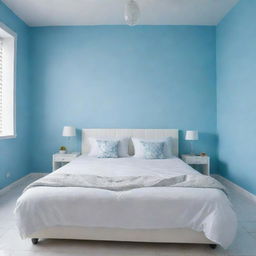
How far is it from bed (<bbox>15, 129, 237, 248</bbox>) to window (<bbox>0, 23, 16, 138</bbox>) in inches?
89.3

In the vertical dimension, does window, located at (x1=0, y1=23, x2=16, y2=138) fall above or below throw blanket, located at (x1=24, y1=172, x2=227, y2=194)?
above

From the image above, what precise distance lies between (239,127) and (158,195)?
2.34 meters

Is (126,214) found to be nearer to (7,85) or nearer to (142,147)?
(142,147)

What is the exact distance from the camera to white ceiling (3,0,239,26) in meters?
3.55

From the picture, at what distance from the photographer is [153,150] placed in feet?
12.3

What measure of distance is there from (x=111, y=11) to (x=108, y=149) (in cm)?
243

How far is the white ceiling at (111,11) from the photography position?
355 cm

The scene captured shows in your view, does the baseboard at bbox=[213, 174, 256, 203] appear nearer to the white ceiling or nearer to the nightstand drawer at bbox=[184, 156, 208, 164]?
the nightstand drawer at bbox=[184, 156, 208, 164]

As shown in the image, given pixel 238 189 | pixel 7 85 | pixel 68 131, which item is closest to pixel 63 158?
pixel 68 131

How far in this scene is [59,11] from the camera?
386 cm

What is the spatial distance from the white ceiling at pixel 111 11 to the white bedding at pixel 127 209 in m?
3.02

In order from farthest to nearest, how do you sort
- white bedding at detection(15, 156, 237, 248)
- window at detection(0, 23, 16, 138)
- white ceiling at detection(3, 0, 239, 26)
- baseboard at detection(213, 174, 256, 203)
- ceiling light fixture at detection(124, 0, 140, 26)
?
window at detection(0, 23, 16, 138) < white ceiling at detection(3, 0, 239, 26) < baseboard at detection(213, 174, 256, 203) < ceiling light fixture at detection(124, 0, 140, 26) < white bedding at detection(15, 156, 237, 248)

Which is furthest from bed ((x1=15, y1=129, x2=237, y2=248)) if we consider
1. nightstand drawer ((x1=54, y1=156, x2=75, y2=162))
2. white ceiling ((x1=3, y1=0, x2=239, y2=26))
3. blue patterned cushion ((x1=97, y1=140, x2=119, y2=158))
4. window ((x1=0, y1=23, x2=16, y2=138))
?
white ceiling ((x1=3, y1=0, x2=239, y2=26))

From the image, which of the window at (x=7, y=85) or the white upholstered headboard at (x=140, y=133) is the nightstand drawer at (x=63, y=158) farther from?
the window at (x=7, y=85)
